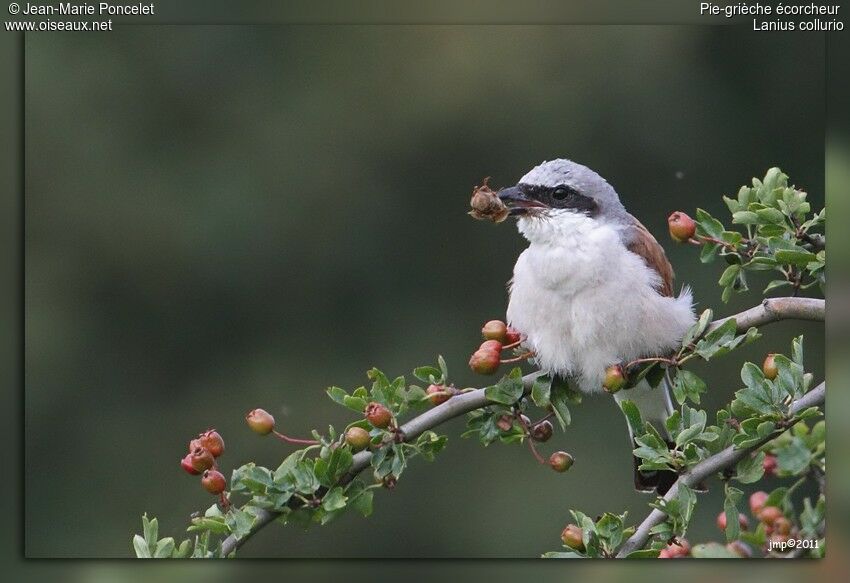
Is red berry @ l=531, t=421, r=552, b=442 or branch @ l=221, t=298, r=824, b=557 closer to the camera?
branch @ l=221, t=298, r=824, b=557

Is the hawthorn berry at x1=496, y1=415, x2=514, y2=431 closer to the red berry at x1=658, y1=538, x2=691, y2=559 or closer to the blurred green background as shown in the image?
the red berry at x1=658, y1=538, x2=691, y2=559

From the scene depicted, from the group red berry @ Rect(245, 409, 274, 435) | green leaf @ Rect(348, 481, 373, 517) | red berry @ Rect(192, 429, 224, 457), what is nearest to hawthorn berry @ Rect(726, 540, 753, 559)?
green leaf @ Rect(348, 481, 373, 517)

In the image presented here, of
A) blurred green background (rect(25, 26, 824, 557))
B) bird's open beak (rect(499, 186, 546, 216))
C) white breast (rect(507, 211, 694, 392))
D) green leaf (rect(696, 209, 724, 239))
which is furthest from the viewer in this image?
blurred green background (rect(25, 26, 824, 557))

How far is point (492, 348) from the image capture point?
296cm

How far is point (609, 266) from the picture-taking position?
3.39m

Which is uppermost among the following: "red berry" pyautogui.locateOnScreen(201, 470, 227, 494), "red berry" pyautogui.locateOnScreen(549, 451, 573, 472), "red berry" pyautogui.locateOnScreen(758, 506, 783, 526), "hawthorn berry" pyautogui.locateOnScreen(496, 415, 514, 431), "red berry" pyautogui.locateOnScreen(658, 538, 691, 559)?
"hawthorn berry" pyautogui.locateOnScreen(496, 415, 514, 431)

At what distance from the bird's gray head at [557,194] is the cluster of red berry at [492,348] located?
20.4 inches

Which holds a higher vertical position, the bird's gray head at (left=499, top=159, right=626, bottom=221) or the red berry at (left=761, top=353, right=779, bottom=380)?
the bird's gray head at (left=499, top=159, right=626, bottom=221)

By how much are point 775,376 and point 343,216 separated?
3.58m

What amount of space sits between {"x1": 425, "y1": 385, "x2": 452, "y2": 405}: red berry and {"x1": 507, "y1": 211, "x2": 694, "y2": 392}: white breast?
16.9 inches

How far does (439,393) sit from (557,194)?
2.79ft

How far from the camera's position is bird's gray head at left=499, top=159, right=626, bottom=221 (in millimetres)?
3467

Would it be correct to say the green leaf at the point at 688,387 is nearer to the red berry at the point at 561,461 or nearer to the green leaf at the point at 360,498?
the red berry at the point at 561,461

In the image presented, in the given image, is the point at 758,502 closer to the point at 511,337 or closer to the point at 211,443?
the point at 511,337
